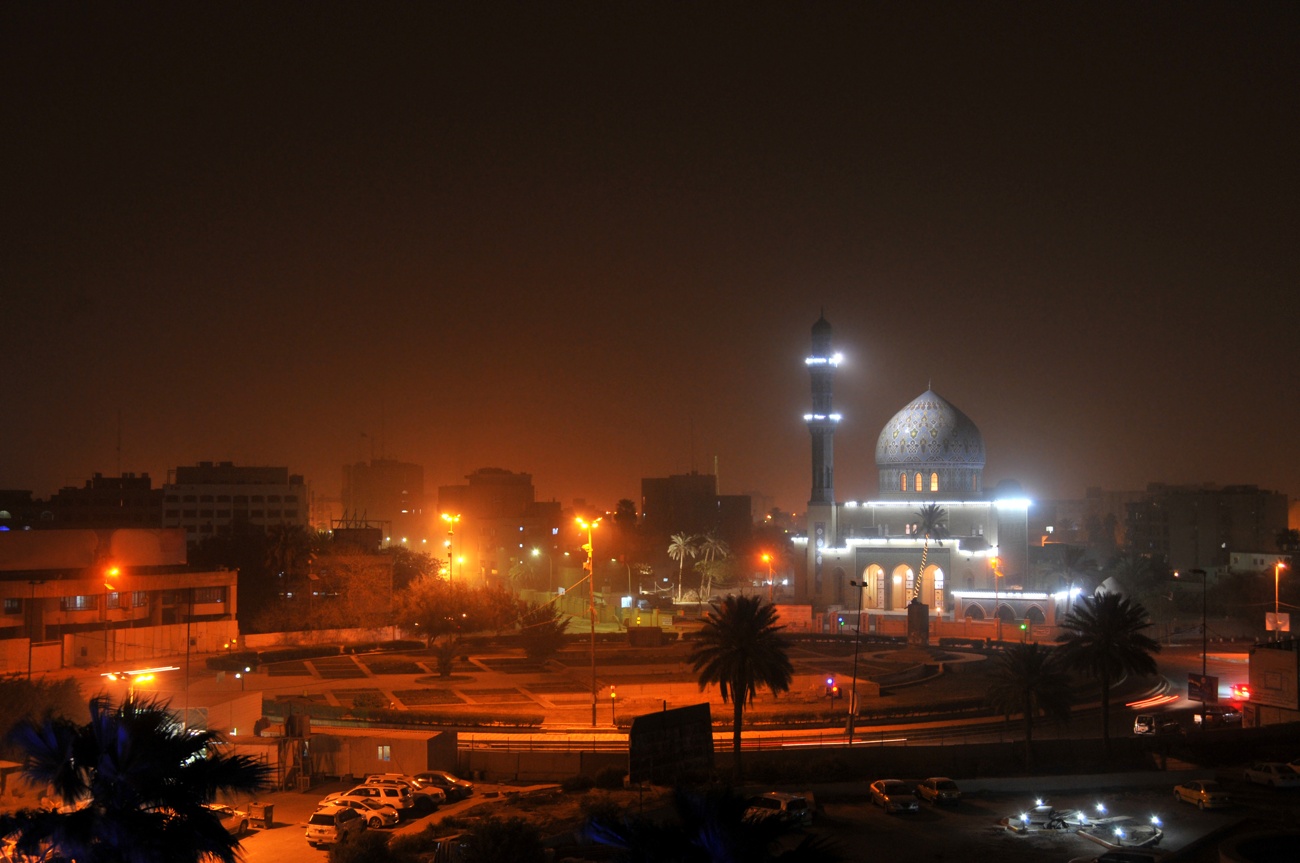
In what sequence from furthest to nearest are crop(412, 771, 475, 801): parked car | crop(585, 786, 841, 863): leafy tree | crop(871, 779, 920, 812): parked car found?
crop(412, 771, 475, 801): parked car, crop(871, 779, 920, 812): parked car, crop(585, 786, 841, 863): leafy tree

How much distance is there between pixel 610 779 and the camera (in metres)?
29.6

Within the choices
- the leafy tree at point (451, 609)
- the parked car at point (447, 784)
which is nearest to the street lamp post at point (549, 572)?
the leafy tree at point (451, 609)

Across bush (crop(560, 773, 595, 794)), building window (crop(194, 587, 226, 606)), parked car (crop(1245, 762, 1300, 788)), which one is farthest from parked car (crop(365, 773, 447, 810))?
building window (crop(194, 587, 226, 606))

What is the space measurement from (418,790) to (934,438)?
5781 centimetres

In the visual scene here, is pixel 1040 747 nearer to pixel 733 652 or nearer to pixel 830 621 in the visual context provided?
pixel 733 652

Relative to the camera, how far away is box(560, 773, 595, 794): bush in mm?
29216

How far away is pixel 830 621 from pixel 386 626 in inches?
997

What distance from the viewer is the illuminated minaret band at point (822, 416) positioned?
8100 centimetres

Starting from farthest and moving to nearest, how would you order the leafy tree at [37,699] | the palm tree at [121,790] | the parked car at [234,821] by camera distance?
the leafy tree at [37,699], the parked car at [234,821], the palm tree at [121,790]

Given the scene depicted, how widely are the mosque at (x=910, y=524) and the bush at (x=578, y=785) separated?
139 feet

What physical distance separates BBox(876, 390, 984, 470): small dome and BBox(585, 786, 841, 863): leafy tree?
226 feet

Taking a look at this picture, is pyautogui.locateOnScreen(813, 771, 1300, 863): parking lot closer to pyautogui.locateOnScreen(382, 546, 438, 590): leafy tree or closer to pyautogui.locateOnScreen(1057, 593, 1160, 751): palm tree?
pyautogui.locateOnScreen(1057, 593, 1160, 751): palm tree

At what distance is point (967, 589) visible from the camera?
73.1 metres

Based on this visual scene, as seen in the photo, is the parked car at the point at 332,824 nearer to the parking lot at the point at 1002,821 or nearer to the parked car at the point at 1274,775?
the parking lot at the point at 1002,821
